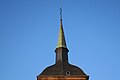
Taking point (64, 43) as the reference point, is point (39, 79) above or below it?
below

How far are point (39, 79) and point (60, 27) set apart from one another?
8.97 m

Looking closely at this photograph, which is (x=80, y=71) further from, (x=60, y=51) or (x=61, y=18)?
(x=61, y=18)

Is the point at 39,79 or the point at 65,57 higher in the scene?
the point at 65,57

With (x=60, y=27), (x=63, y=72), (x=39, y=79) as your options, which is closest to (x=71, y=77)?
(x=63, y=72)

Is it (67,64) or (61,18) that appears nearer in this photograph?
(67,64)

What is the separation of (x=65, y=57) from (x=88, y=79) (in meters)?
4.15

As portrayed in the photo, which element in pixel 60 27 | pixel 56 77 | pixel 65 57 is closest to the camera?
pixel 56 77

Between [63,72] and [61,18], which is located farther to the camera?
[61,18]

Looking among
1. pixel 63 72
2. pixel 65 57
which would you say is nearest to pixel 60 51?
pixel 65 57

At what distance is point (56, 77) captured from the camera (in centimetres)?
3828

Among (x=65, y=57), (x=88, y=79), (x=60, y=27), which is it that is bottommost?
(x=88, y=79)

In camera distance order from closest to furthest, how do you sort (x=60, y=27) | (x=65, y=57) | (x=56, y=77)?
1. (x=56, y=77)
2. (x=65, y=57)
3. (x=60, y=27)

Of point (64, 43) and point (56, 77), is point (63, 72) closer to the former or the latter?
point (56, 77)

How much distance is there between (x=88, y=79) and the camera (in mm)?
39000
